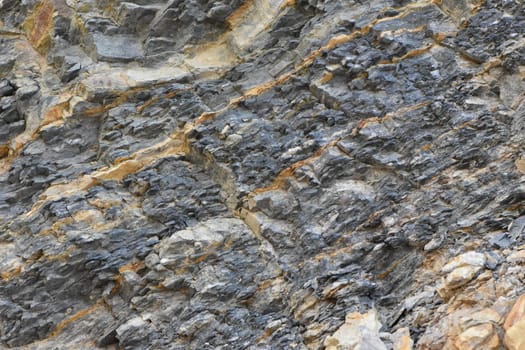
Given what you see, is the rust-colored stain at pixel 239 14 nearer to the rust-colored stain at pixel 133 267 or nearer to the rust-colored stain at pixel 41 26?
the rust-colored stain at pixel 41 26

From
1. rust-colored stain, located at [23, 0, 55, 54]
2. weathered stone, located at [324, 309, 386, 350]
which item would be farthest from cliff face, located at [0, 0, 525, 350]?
rust-colored stain, located at [23, 0, 55, 54]

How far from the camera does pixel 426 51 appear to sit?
1453 cm

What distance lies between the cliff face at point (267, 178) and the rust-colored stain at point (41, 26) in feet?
1.70

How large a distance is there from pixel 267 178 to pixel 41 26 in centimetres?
890

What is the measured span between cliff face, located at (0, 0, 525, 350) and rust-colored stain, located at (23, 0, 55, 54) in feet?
1.70

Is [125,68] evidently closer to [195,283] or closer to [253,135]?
[253,135]

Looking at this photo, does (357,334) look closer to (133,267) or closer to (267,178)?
(267,178)

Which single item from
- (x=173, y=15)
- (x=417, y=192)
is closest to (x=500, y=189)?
(x=417, y=192)

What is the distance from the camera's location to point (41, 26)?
17.7 m

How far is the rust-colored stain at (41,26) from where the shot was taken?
17.6m

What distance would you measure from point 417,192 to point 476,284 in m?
2.81

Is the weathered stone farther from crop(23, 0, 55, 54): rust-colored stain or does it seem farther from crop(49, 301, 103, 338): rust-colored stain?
crop(23, 0, 55, 54): rust-colored stain

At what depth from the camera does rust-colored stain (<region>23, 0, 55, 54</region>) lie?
17.6 m

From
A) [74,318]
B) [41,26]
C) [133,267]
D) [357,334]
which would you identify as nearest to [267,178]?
[133,267]
